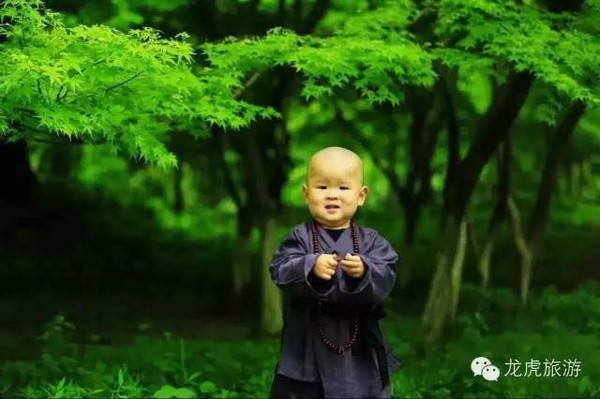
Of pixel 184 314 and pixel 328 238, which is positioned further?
pixel 184 314

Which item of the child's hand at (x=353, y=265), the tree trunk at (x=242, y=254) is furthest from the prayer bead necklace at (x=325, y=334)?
the tree trunk at (x=242, y=254)

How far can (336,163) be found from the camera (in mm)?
3527

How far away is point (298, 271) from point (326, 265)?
171 millimetres

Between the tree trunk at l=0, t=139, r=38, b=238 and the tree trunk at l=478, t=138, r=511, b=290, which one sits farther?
the tree trunk at l=0, t=139, r=38, b=238

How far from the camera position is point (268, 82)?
11633 mm

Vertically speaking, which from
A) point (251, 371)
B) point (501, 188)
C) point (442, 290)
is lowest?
point (251, 371)

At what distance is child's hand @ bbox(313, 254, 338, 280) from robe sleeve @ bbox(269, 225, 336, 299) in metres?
0.06

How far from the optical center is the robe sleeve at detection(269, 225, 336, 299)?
3480mm

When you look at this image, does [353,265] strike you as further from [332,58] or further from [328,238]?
[332,58]

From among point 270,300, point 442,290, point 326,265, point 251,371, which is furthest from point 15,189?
point 326,265

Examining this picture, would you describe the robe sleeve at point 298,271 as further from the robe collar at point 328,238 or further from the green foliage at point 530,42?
the green foliage at point 530,42

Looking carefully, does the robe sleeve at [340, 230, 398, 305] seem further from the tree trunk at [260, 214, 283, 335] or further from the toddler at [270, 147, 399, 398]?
the tree trunk at [260, 214, 283, 335]

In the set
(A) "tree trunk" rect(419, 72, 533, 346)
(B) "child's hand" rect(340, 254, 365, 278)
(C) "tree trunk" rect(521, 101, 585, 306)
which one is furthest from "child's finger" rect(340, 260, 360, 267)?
(C) "tree trunk" rect(521, 101, 585, 306)

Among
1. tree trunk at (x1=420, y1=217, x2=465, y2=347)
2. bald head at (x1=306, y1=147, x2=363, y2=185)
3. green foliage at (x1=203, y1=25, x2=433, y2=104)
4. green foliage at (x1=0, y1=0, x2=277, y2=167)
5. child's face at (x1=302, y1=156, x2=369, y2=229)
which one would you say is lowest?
tree trunk at (x1=420, y1=217, x2=465, y2=347)
